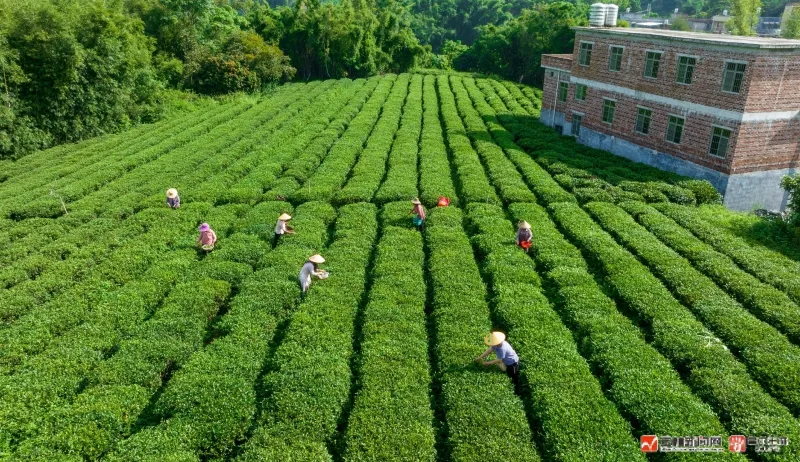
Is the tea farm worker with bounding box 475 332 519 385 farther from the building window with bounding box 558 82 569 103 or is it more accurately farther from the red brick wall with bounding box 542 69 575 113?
the building window with bounding box 558 82 569 103

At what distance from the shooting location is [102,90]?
131 ft

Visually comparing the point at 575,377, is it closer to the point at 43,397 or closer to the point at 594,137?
the point at 43,397

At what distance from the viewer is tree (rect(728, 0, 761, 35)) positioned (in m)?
62.9

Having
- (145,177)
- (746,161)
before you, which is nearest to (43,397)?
→ (145,177)

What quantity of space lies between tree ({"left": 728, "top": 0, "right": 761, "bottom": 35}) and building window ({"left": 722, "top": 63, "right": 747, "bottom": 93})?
154ft

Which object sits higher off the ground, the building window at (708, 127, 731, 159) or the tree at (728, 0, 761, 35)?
the tree at (728, 0, 761, 35)

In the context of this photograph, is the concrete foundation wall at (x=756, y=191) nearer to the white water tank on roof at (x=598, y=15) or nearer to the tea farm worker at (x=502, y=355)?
the white water tank on roof at (x=598, y=15)

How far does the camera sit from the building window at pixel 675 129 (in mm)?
29131

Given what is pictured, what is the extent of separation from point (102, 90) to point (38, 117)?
517 centimetres

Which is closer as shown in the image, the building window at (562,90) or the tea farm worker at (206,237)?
the tea farm worker at (206,237)

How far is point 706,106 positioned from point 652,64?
15.9 feet

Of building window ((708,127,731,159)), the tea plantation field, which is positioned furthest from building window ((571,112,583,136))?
building window ((708,127,731,159))

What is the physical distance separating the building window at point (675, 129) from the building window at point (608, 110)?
4.82 m

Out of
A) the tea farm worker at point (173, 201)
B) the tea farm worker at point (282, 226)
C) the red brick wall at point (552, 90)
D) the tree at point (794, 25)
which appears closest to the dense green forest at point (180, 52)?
the tea farm worker at point (173, 201)
